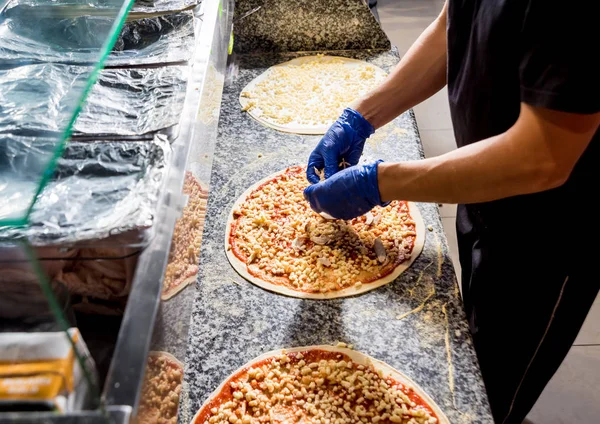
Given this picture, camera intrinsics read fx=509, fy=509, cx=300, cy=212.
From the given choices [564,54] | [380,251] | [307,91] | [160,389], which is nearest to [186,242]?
[160,389]

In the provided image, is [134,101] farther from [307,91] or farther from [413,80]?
[307,91]

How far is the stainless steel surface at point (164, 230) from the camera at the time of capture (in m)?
0.78

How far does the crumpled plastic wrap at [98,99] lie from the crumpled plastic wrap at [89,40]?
5 centimetres

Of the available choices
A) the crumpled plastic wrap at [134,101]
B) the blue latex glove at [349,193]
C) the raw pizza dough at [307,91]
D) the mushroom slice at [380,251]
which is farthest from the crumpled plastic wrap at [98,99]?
the raw pizza dough at [307,91]

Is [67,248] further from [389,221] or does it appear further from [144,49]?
[389,221]

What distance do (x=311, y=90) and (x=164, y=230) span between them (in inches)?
60.1

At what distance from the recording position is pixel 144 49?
58.0 inches

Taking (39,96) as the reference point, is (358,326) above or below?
below

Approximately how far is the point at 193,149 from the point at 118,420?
0.70 m

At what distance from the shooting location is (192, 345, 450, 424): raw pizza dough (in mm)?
1172

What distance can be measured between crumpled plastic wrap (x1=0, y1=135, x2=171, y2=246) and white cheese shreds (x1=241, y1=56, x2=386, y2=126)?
1135 mm

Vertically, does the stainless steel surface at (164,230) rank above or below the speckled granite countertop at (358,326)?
above

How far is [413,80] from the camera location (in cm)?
168

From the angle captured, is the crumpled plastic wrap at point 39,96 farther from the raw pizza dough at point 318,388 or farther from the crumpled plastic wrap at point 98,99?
the raw pizza dough at point 318,388
